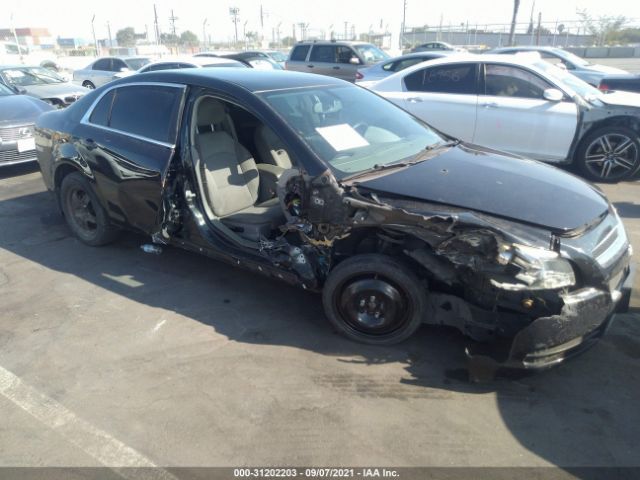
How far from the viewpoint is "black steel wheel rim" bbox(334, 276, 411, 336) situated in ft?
10.1

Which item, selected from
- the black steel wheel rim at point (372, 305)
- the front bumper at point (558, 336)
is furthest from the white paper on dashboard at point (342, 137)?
the front bumper at point (558, 336)

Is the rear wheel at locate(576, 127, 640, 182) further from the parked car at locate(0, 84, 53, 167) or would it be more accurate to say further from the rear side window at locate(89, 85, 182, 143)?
the parked car at locate(0, 84, 53, 167)

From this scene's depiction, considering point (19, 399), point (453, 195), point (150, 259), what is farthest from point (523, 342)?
point (150, 259)

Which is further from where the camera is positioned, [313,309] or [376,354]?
[313,309]

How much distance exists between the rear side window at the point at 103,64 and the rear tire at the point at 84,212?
1378 centimetres

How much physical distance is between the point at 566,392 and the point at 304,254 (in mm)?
1753

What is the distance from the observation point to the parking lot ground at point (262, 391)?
2.49 m

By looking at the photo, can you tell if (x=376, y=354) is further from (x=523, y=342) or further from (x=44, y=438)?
(x=44, y=438)

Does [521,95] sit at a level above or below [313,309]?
above

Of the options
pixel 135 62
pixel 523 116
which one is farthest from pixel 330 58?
pixel 523 116

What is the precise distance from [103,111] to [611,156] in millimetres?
6154

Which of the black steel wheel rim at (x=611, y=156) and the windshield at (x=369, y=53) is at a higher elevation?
the windshield at (x=369, y=53)

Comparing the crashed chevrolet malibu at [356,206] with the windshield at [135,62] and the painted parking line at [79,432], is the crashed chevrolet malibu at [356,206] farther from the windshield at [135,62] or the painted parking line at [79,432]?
the windshield at [135,62]

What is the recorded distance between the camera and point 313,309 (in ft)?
12.5
